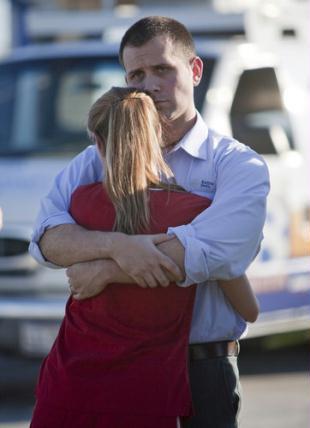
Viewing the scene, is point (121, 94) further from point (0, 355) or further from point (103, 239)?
point (0, 355)

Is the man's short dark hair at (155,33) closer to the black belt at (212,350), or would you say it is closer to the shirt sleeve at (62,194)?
the shirt sleeve at (62,194)

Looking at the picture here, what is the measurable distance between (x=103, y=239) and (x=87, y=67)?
5.12m

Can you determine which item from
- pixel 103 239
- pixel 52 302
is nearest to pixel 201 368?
pixel 103 239

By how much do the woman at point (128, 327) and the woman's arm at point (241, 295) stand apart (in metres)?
0.12

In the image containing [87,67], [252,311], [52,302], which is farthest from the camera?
[87,67]

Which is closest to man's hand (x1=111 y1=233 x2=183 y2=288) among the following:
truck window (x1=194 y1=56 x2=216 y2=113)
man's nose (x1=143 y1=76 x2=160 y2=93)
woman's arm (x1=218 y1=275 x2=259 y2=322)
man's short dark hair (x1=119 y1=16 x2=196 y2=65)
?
woman's arm (x1=218 y1=275 x2=259 y2=322)

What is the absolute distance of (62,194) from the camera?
11.0ft

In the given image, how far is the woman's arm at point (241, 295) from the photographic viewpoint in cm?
324

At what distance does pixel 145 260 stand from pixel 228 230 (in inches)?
8.4

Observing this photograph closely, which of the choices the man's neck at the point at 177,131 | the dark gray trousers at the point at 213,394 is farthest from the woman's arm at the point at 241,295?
the man's neck at the point at 177,131

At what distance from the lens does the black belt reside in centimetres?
325

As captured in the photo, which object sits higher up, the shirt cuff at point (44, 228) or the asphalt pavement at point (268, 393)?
the shirt cuff at point (44, 228)

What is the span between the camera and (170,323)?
3.09 m

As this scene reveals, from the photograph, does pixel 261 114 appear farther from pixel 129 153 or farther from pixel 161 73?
pixel 129 153
